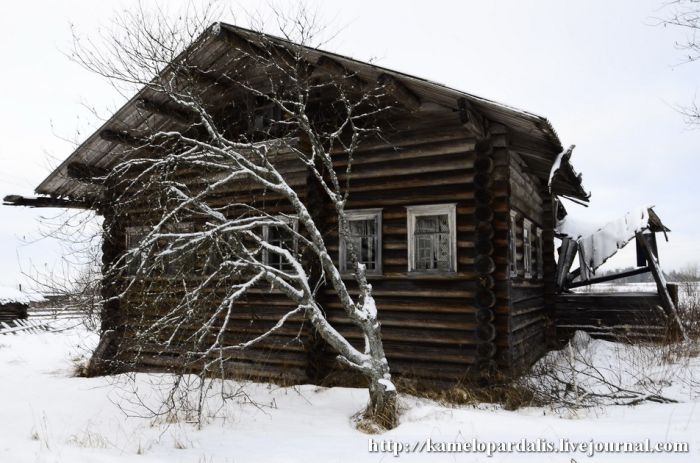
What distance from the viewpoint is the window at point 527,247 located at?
10.4 meters

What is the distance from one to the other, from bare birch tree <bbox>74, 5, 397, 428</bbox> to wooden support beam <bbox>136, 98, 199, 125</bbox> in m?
0.03

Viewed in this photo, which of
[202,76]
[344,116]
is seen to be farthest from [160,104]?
[344,116]

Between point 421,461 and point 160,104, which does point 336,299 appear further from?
point 160,104

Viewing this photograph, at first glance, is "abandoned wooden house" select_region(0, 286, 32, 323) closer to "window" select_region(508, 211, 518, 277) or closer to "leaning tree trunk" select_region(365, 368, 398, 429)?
"leaning tree trunk" select_region(365, 368, 398, 429)

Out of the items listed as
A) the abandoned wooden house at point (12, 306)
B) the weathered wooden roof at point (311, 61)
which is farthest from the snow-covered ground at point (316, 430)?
the abandoned wooden house at point (12, 306)

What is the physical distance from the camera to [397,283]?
874 cm

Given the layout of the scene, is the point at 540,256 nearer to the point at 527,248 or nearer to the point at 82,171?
the point at 527,248

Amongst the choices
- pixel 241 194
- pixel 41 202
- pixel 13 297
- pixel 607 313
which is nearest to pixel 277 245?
pixel 241 194

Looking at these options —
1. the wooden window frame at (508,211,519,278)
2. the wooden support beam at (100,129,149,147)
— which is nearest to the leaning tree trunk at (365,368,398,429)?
the wooden window frame at (508,211,519,278)

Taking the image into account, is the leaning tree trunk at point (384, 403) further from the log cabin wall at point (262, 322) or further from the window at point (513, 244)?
the window at point (513, 244)

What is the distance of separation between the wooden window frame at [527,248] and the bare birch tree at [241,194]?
3.91 meters

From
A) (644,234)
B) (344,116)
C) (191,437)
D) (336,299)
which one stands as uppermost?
(344,116)

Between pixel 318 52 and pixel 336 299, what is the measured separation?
450 centimetres

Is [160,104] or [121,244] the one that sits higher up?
[160,104]
